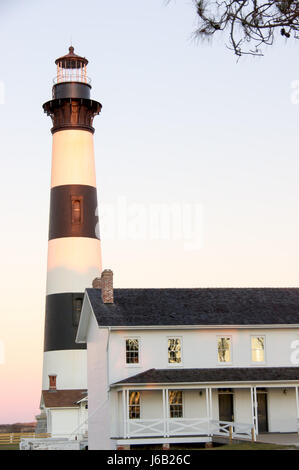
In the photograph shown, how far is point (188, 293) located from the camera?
4081 cm

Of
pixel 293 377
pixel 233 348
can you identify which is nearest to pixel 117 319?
pixel 233 348

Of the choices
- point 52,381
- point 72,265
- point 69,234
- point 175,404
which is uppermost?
point 69,234

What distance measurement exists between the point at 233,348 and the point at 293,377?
3045 millimetres

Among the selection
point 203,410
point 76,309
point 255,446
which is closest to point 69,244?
point 76,309

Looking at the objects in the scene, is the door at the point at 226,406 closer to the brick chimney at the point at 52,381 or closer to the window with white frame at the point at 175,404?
the window with white frame at the point at 175,404

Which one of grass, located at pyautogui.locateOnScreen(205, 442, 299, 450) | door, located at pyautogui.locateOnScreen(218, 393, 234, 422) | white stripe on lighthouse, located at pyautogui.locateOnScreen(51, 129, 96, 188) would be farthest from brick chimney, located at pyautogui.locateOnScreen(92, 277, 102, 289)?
grass, located at pyautogui.locateOnScreen(205, 442, 299, 450)

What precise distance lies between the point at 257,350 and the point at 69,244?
11843 mm

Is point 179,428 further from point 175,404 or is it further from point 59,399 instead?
point 59,399

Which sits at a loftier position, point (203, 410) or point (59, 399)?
point (59, 399)

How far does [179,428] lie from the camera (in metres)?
35.6

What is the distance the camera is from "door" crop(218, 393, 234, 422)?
37219mm

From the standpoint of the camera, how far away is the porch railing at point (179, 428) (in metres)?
35.3

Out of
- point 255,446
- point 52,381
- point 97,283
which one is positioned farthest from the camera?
point 52,381

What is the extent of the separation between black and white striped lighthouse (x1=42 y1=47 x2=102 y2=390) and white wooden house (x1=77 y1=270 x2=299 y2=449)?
187 inches
